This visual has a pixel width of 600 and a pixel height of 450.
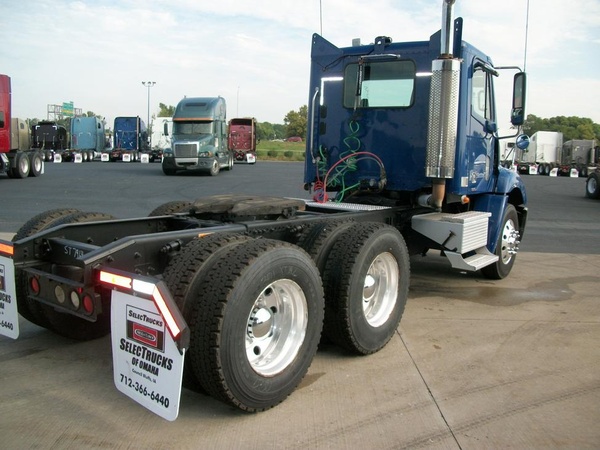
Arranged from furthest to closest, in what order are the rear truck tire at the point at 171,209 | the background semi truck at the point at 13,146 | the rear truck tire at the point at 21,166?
the rear truck tire at the point at 21,166 < the background semi truck at the point at 13,146 < the rear truck tire at the point at 171,209

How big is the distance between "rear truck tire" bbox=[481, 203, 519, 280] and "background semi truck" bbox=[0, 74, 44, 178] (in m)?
18.9

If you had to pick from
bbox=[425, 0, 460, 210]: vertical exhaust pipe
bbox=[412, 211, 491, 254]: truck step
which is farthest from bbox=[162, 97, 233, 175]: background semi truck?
bbox=[425, 0, 460, 210]: vertical exhaust pipe

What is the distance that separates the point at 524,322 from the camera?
555 centimetres

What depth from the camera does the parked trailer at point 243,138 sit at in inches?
1590

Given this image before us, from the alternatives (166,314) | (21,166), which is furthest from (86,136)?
(166,314)

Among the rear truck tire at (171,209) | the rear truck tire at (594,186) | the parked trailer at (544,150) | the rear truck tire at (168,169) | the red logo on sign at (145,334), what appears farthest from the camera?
the parked trailer at (544,150)

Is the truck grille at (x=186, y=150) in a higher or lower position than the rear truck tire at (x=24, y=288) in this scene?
higher

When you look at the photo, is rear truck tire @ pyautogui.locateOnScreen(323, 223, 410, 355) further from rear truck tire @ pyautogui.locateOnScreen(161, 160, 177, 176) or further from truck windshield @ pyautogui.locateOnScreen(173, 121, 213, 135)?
truck windshield @ pyautogui.locateOnScreen(173, 121, 213, 135)

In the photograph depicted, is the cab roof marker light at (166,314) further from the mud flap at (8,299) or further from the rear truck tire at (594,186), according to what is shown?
Result: the rear truck tire at (594,186)

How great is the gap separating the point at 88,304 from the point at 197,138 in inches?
983

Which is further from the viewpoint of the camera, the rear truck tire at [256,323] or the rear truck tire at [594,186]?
the rear truck tire at [594,186]

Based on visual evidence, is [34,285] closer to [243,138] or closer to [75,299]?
[75,299]

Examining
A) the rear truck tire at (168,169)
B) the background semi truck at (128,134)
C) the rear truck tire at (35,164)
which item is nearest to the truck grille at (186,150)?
the rear truck tire at (168,169)

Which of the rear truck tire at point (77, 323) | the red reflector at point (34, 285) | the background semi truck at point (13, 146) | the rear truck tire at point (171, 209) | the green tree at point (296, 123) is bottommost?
the rear truck tire at point (77, 323)
